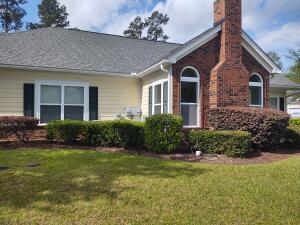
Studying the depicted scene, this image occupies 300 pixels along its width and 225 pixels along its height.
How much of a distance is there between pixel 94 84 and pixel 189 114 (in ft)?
15.9

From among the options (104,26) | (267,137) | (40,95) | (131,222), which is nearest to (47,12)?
(104,26)

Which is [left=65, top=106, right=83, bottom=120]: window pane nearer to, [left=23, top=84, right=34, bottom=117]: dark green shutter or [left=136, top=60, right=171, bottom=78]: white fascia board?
[left=23, top=84, right=34, bottom=117]: dark green shutter

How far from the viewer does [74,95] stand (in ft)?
43.4

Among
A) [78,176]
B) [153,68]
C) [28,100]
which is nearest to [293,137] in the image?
[153,68]

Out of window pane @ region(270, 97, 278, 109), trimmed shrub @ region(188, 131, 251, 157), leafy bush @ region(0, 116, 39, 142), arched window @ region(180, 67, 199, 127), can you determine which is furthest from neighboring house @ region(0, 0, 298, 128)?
window pane @ region(270, 97, 278, 109)

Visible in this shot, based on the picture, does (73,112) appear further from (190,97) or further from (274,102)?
(274,102)

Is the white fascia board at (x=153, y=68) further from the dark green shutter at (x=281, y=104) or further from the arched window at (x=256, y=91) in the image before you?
the dark green shutter at (x=281, y=104)

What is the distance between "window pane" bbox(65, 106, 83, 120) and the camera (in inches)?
512

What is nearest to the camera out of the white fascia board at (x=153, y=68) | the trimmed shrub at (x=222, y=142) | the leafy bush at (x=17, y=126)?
the trimmed shrub at (x=222, y=142)

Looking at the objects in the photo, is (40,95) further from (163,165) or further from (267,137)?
(267,137)

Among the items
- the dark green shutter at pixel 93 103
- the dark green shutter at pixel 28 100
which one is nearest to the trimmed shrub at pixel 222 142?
the dark green shutter at pixel 93 103

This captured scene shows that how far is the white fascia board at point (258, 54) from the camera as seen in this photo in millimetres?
12577

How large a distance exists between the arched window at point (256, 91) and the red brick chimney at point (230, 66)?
3.80 feet

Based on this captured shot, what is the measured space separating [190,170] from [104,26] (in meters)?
36.2
